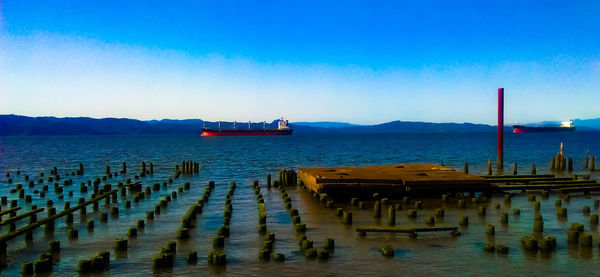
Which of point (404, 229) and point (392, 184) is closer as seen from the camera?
point (404, 229)

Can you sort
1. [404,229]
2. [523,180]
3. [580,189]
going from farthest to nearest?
[523,180], [580,189], [404,229]

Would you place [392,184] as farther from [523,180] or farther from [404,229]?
[523,180]

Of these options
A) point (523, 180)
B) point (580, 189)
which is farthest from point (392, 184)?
point (580, 189)

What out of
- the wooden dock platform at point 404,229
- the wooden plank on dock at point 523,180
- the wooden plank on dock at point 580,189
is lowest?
the wooden dock platform at point 404,229

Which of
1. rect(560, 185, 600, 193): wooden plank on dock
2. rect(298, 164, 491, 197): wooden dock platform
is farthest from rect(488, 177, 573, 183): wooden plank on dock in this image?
rect(298, 164, 491, 197): wooden dock platform

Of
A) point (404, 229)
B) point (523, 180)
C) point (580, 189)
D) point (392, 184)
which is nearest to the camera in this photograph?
point (404, 229)

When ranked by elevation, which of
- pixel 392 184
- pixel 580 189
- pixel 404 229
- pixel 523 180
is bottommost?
pixel 404 229

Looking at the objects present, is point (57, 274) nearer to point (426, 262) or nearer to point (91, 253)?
point (91, 253)

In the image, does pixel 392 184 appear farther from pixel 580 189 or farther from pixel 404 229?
pixel 580 189

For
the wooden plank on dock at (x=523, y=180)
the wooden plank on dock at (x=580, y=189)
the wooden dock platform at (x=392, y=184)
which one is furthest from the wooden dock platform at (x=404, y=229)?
the wooden plank on dock at (x=523, y=180)

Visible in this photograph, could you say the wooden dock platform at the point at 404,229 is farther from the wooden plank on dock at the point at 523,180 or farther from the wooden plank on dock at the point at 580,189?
the wooden plank on dock at the point at 523,180

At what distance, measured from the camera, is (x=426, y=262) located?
15.0 metres

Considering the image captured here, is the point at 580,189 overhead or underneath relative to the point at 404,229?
overhead

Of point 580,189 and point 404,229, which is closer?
point 404,229
